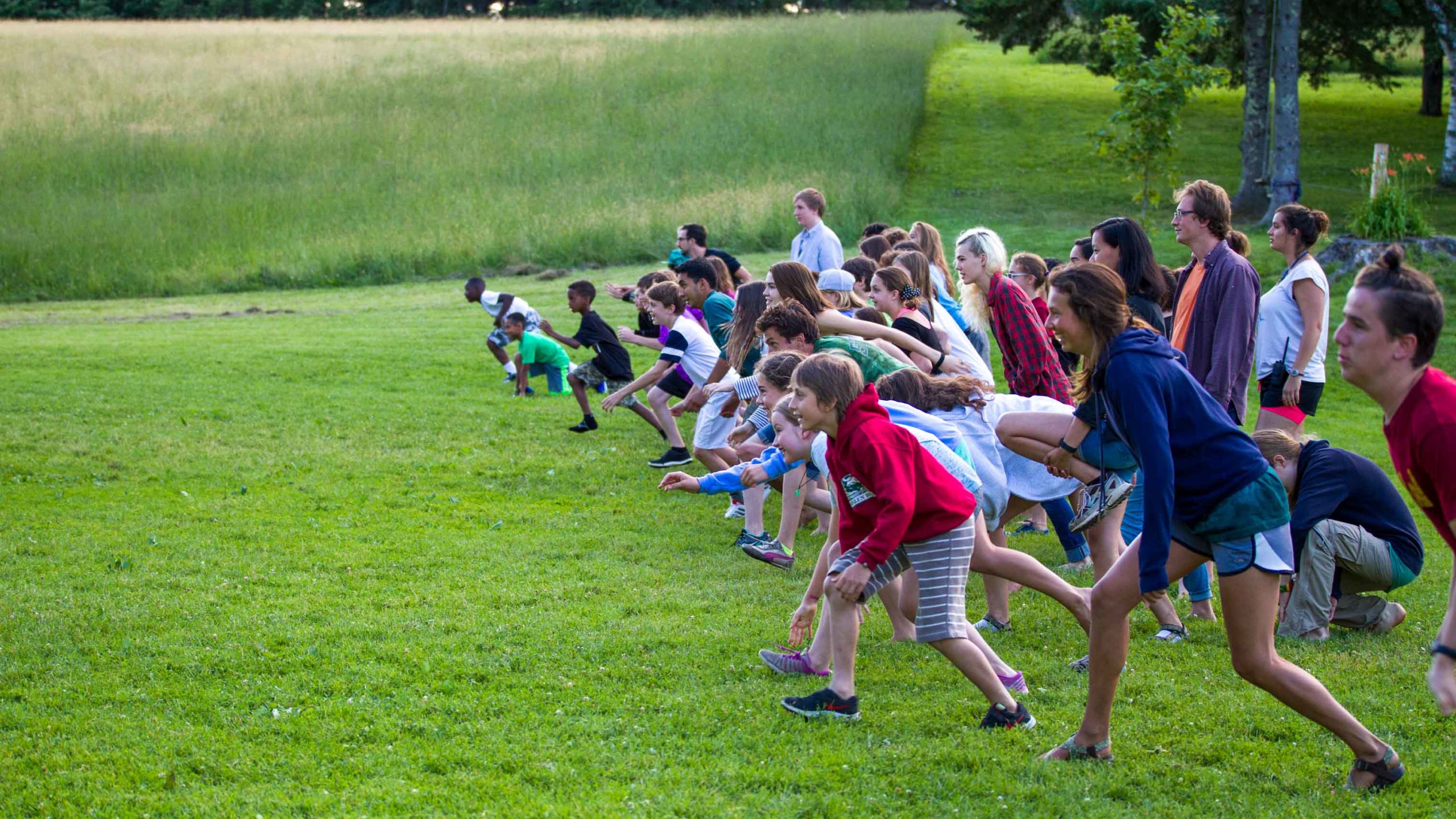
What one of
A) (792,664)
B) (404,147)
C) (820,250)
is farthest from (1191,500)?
(404,147)

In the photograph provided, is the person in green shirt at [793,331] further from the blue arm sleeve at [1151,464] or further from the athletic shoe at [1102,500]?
the blue arm sleeve at [1151,464]

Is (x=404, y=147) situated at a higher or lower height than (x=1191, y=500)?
higher

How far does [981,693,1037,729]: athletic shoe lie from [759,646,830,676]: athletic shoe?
92cm

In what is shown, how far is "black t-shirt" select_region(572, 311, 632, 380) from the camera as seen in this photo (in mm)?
12406

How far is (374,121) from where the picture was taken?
1323 inches

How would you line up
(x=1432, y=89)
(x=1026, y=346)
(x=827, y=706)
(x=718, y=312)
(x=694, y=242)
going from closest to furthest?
(x=827, y=706)
(x=1026, y=346)
(x=718, y=312)
(x=694, y=242)
(x=1432, y=89)

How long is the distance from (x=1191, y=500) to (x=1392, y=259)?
1059mm

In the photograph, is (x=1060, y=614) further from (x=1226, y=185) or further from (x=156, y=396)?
(x=1226, y=185)

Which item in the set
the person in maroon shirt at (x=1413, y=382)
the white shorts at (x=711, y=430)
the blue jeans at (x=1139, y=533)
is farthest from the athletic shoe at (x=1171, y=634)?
the white shorts at (x=711, y=430)

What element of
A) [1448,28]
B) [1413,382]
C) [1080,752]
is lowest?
[1080,752]

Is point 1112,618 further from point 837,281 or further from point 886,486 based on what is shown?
point 837,281

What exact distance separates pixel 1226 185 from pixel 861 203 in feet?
33.9

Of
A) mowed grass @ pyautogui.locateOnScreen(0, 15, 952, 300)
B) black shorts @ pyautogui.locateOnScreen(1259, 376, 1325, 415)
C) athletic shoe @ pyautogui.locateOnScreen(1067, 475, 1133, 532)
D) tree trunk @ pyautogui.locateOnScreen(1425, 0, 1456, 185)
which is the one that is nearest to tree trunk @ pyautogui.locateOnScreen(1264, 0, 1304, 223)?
tree trunk @ pyautogui.locateOnScreen(1425, 0, 1456, 185)

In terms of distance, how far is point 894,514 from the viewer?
Result: 4590 millimetres
